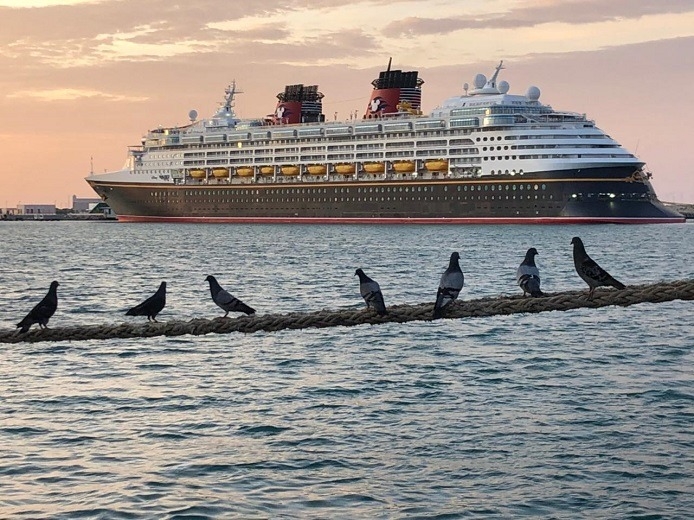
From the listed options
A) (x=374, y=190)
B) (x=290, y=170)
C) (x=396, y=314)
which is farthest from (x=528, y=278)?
(x=290, y=170)

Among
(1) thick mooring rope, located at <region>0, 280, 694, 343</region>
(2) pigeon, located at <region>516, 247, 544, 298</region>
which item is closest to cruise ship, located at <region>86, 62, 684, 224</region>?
(2) pigeon, located at <region>516, 247, 544, 298</region>

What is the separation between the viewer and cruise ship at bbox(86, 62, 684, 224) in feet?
362

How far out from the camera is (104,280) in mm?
52000

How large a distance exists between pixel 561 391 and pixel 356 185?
104979mm

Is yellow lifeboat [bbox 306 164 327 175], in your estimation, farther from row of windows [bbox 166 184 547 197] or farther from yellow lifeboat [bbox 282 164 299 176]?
row of windows [bbox 166 184 547 197]

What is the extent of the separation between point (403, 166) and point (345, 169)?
8.34m

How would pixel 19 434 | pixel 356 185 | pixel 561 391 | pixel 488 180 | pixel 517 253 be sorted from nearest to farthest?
pixel 19 434
pixel 561 391
pixel 517 253
pixel 488 180
pixel 356 185

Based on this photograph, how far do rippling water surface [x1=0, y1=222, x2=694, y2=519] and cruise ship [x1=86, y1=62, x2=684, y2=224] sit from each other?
7457 centimetres

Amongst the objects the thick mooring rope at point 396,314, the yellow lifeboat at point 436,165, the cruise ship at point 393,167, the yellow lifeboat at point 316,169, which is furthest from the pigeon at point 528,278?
the yellow lifeboat at point 316,169

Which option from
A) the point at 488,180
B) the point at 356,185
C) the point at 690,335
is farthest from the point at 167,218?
the point at 690,335

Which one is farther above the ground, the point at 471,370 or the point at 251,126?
the point at 251,126

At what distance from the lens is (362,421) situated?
1828cm

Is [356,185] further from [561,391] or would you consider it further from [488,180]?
[561,391]

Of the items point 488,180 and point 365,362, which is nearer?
point 365,362
